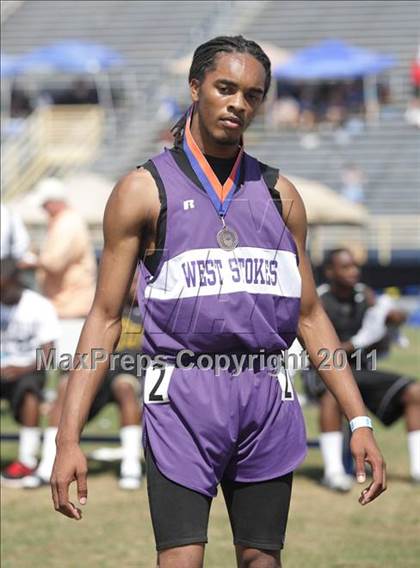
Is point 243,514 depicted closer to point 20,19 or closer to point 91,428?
point 91,428

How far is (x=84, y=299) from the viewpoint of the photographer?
1025 centimetres

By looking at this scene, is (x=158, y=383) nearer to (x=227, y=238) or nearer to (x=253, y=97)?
(x=227, y=238)

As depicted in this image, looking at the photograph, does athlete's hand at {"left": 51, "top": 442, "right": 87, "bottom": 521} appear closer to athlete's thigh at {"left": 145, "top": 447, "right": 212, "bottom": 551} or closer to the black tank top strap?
athlete's thigh at {"left": 145, "top": 447, "right": 212, "bottom": 551}

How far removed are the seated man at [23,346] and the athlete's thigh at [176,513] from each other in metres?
4.88

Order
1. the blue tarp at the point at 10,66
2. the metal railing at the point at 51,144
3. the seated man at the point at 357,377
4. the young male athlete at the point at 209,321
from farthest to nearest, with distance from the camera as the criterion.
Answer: the metal railing at the point at 51,144 → the blue tarp at the point at 10,66 → the seated man at the point at 357,377 → the young male athlete at the point at 209,321

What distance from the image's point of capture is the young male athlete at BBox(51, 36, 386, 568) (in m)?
3.77

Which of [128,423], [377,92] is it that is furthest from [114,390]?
[377,92]

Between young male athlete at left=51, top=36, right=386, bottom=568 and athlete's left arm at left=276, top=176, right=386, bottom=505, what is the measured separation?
0.01 metres

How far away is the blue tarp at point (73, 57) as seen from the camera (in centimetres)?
2525

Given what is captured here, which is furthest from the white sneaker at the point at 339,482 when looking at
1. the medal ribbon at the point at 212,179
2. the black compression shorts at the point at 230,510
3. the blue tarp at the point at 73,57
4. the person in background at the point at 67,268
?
the blue tarp at the point at 73,57

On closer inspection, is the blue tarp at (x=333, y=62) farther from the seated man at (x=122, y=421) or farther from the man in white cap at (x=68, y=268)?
the seated man at (x=122, y=421)

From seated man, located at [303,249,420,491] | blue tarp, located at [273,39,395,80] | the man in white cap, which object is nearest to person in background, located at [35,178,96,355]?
the man in white cap

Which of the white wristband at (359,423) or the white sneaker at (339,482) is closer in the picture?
the white wristband at (359,423)

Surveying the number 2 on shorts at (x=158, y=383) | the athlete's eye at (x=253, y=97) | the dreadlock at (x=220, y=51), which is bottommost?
the number 2 on shorts at (x=158, y=383)
